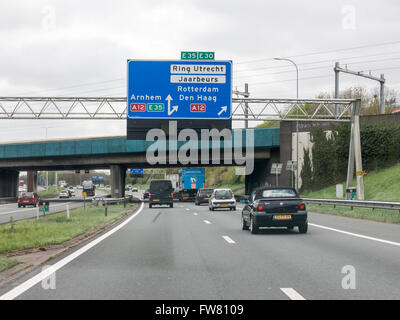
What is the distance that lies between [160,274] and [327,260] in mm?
3509

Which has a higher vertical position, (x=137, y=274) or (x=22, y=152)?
(x=22, y=152)

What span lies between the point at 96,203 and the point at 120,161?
73.7 ft

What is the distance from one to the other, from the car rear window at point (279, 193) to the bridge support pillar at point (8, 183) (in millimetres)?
57562

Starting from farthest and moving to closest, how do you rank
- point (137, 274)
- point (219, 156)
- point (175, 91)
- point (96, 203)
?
point (219, 156) < point (96, 203) < point (175, 91) < point (137, 274)

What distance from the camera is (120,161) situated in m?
60.1

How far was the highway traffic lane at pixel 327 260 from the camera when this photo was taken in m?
7.37

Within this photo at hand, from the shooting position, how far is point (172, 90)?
30781mm

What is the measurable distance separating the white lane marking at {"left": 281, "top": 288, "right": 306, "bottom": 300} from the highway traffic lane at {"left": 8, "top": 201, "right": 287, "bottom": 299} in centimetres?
10

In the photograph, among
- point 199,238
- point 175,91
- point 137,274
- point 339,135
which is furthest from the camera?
point 339,135

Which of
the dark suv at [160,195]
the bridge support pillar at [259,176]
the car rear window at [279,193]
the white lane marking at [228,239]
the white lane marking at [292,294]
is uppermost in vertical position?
the bridge support pillar at [259,176]

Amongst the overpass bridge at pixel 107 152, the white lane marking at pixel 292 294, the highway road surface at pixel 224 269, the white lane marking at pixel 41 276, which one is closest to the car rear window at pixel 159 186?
the overpass bridge at pixel 107 152

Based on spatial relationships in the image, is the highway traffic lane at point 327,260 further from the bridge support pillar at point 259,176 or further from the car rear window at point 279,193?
the bridge support pillar at point 259,176
